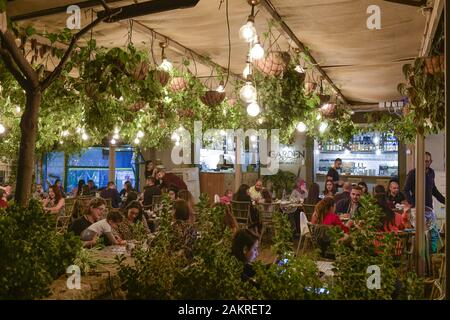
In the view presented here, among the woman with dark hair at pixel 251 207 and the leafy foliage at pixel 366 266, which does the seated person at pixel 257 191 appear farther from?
the leafy foliage at pixel 366 266

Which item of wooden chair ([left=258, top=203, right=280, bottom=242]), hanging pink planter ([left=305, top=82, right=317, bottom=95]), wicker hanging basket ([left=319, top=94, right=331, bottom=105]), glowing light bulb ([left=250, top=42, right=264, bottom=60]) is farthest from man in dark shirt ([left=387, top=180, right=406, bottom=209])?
glowing light bulb ([left=250, top=42, right=264, bottom=60])

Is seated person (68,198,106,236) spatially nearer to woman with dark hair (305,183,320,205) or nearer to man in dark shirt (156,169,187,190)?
man in dark shirt (156,169,187,190)

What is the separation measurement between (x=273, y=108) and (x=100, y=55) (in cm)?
314

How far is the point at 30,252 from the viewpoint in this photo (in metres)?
2.07

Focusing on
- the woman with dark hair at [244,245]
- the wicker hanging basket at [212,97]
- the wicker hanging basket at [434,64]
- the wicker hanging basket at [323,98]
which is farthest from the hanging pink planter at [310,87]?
the woman with dark hair at [244,245]

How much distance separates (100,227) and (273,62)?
2.55m

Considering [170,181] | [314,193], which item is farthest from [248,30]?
[170,181]

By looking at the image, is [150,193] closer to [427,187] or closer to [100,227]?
[100,227]

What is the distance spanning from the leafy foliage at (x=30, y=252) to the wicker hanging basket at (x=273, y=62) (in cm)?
249

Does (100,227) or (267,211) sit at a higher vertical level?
(100,227)

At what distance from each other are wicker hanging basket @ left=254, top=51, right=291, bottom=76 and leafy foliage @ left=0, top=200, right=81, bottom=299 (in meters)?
2.49

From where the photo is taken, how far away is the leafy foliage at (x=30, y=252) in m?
1.93

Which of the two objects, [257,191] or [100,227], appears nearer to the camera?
[100,227]

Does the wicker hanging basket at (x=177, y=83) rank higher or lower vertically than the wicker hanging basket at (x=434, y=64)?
higher
